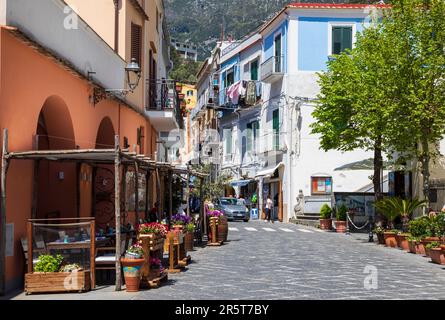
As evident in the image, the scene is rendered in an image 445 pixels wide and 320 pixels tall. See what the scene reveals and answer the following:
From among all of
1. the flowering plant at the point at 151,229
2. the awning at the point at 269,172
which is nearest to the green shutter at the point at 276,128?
the awning at the point at 269,172

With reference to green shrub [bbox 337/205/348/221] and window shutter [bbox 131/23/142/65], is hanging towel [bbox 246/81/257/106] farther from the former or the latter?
window shutter [bbox 131/23/142/65]

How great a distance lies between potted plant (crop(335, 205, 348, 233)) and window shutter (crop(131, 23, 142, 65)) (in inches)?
466

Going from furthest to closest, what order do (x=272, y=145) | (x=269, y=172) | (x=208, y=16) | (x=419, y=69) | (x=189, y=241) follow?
(x=208, y=16)
(x=272, y=145)
(x=269, y=172)
(x=419, y=69)
(x=189, y=241)

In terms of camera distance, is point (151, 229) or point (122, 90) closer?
point (151, 229)

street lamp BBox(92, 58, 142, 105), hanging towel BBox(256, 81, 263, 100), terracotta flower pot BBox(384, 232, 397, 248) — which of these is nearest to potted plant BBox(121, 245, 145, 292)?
street lamp BBox(92, 58, 142, 105)

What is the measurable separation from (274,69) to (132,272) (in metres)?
26.8

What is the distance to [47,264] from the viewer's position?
10438mm

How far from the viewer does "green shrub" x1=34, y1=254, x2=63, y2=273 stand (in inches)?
409

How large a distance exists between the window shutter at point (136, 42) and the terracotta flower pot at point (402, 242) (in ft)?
34.3

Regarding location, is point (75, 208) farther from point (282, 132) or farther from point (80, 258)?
point (282, 132)

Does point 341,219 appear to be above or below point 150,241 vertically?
below

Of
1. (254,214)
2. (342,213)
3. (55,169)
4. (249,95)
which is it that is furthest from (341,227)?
(55,169)

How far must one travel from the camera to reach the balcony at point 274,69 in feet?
117

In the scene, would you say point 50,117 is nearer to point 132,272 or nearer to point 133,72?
point 132,272
